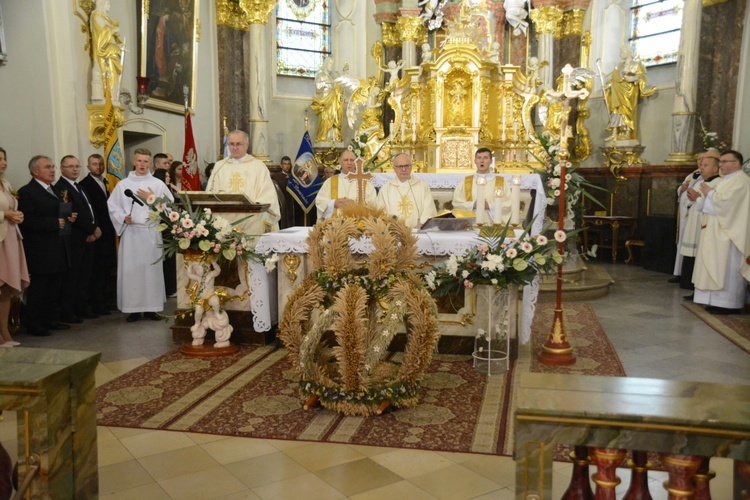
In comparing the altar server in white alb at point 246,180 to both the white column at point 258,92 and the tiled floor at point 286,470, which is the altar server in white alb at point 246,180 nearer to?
the tiled floor at point 286,470

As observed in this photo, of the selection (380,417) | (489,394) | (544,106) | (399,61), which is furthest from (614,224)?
(380,417)

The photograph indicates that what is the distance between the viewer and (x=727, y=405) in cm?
182

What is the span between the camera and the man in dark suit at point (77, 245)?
694cm

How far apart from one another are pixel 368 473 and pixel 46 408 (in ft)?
5.82

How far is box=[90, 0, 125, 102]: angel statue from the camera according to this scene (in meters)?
8.09

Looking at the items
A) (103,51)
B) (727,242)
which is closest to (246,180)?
(103,51)

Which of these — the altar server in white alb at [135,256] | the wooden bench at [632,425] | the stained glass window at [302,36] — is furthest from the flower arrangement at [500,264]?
the stained glass window at [302,36]

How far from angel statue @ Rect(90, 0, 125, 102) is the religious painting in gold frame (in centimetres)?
134

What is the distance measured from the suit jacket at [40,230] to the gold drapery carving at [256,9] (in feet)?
24.5

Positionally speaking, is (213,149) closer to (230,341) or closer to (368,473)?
(230,341)

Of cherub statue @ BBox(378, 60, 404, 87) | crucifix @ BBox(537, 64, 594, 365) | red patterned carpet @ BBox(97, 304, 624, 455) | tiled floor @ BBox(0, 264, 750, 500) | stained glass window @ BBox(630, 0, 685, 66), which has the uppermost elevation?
stained glass window @ BBox(630, 0, 685, 66)

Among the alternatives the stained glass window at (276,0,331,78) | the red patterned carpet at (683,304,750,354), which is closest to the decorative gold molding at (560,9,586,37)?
the stained glass window at (276,0,331,78)

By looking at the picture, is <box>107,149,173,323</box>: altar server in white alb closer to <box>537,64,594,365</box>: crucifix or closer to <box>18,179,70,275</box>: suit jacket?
<box>18,179,70,275</box>: suit jacket

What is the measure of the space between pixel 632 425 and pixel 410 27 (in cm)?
1341
